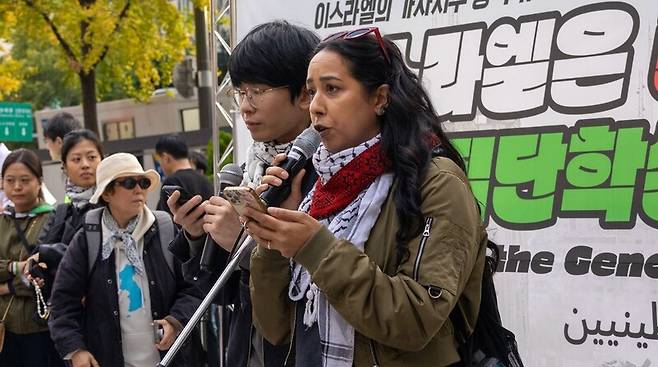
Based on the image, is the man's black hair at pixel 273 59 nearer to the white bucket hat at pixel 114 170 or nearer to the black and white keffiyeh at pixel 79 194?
the white bucket hat at pixel 114 170

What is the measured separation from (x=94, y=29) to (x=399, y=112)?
1135cm

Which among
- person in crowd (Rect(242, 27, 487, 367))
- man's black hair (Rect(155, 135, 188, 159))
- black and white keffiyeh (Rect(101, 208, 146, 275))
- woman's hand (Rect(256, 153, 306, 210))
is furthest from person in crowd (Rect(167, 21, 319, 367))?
man's black hair (Rect(155, 135, 188, 159))

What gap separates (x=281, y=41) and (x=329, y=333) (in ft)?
3.25

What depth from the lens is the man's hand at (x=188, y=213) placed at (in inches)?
103

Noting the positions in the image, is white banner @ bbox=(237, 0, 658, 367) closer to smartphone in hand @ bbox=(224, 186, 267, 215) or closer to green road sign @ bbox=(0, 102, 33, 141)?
smartphone in hand @ bbox=(224, 186, 267, 215)

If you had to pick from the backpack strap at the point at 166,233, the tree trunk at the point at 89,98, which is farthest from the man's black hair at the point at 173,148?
the tree trunk at the point at 89,98

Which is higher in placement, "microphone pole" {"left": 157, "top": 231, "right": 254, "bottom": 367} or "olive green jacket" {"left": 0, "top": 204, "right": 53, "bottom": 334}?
"microphone pole" {"left": 157, "top": 231, "right": 254, "bottom": 367}

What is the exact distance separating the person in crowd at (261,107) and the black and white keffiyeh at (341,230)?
1.52ft

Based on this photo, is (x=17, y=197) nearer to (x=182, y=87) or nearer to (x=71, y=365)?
(x=71, y=365)

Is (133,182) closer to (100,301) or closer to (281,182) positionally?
(100,301)

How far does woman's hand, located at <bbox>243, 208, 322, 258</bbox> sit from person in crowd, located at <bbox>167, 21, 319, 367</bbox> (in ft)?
2.01

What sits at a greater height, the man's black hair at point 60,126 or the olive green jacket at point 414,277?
the olive green jacket at point 414,277

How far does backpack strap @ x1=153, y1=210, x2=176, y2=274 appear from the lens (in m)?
3.89

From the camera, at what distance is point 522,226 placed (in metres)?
3.56
